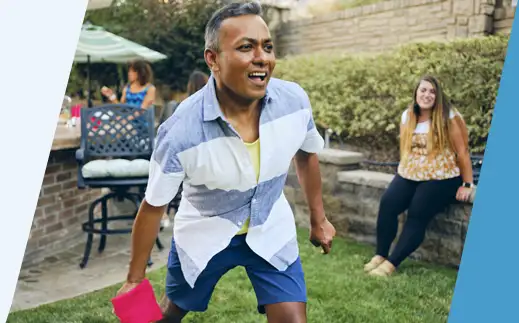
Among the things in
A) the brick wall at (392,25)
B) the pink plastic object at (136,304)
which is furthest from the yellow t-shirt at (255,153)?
the brick wall at (392,25)

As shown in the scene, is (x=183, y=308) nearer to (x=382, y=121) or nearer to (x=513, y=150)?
(x=513, y=150)

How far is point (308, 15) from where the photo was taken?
4273mm

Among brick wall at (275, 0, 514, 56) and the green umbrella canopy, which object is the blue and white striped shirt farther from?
the green umbrella canopy

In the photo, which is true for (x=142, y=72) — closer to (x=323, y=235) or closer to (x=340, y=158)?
(x=340, y=158)

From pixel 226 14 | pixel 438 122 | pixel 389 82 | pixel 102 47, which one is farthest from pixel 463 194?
pixel 102 47

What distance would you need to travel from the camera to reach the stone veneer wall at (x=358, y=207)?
2.73 meters

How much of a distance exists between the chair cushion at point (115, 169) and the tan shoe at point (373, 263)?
1.17 metres

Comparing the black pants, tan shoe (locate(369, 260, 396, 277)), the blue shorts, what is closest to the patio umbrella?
the black pants

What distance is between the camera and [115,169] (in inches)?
112

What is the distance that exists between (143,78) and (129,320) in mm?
2629

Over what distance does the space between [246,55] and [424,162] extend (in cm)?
160

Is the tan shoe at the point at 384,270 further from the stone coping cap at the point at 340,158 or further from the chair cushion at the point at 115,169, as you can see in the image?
the chair cushion at the point at 115,169

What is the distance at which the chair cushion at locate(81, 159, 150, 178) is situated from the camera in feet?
9.22

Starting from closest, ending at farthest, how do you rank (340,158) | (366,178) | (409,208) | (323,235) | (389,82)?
(323,235) < (409,208) < (366,178) < (340,158) < (389,82)
